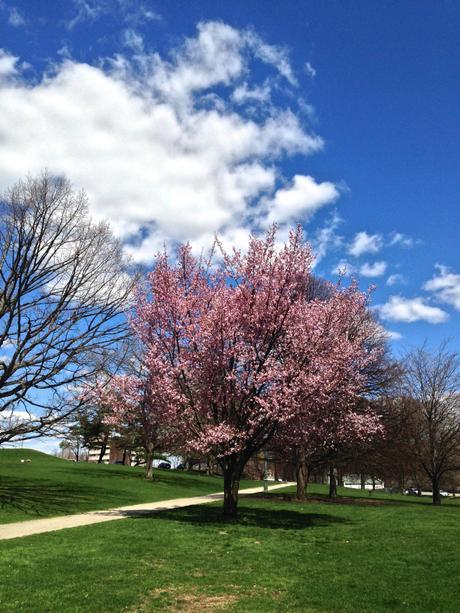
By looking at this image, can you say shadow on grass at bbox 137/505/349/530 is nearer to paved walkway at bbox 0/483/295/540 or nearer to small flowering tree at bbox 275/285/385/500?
paved walkway at bbox 0/483/295/540

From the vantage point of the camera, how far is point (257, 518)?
55.8ft

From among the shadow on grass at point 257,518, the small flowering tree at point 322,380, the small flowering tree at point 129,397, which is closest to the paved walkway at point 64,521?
the shadow on grass at point 257,518

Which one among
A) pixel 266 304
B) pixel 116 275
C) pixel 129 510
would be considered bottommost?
pixel 129 510

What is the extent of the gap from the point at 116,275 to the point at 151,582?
12123 millimetres

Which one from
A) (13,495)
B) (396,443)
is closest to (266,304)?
(13,495)

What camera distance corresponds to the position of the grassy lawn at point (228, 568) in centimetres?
711

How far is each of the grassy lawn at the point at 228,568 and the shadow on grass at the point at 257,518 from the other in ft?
0.90

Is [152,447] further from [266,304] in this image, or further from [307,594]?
[307,594]

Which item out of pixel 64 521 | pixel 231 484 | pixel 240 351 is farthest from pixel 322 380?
pixel 64 521

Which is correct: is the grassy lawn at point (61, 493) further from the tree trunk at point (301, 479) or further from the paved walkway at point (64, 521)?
the tree trunk at point (301, 479)

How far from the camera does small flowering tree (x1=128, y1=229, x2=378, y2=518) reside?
15.2 m

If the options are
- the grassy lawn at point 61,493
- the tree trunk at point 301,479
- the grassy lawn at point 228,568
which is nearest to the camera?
the grassy lawn at point 228,568

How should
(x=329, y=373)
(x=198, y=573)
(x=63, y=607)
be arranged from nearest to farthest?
(x=63, y=607) → (x=198, y=573) → (x=329, y=373)

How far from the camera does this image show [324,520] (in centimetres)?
1756
